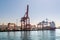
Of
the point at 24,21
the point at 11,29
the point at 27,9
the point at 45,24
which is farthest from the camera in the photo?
the point at 45,24

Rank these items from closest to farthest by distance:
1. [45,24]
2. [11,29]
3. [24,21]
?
[24,21]
[11,29]
[45,24]

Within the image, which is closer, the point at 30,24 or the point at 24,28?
the point at 30,24

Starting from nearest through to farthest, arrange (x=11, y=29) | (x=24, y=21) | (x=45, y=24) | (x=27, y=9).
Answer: (x=27, y=9), (x=24, y=21), (x=11, y=29), (x=45, y=24)

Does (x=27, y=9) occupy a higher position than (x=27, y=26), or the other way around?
(x=27, y=9)

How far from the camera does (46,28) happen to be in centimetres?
3572

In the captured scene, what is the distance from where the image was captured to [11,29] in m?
32.2

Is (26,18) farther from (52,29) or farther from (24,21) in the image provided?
(52,29)

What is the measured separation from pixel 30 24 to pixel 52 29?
30.7 ft

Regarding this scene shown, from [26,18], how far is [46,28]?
9210 millimetres

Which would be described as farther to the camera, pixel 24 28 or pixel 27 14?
pixel 24 28

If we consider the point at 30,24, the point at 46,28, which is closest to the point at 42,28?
the point at 46,28

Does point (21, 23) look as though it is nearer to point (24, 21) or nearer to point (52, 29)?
point (24, 21)

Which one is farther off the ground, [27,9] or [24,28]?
[27,9]

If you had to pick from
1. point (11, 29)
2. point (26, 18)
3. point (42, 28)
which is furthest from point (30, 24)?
point (42, 28)
